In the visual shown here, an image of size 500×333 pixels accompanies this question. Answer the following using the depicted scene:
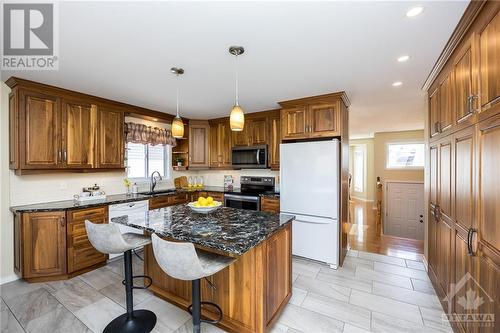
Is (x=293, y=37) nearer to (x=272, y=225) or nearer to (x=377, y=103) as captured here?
(x=272, y=225)

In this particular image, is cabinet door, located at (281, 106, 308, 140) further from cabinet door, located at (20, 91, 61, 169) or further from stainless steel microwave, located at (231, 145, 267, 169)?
cabinet door, located at (20, 91, 61, 169)

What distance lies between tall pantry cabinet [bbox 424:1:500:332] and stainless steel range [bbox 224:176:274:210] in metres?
2.50

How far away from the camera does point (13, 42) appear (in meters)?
1.82

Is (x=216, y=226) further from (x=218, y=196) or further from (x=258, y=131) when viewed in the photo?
(x=258, y=131)

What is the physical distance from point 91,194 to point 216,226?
8.63 feet

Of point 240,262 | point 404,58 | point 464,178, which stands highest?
point 404,58

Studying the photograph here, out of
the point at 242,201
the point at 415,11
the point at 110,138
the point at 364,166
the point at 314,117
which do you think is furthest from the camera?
the point at 364,166

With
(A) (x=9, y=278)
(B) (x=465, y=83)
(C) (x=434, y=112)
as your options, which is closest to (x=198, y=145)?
(A) (x=9, y=278)

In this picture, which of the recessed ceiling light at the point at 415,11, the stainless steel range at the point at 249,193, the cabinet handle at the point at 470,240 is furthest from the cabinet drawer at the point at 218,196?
the recessed ceiling light at the point at 415,11

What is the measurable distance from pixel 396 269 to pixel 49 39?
4560 millimetres

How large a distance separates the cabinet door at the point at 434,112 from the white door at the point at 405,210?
386 cm

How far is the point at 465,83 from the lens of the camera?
1.64 metres

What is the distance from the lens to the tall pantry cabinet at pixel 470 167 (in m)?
1.25

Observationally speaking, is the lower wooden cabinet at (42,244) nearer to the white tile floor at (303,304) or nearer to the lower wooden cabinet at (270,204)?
the white tile floor at (303,304)
